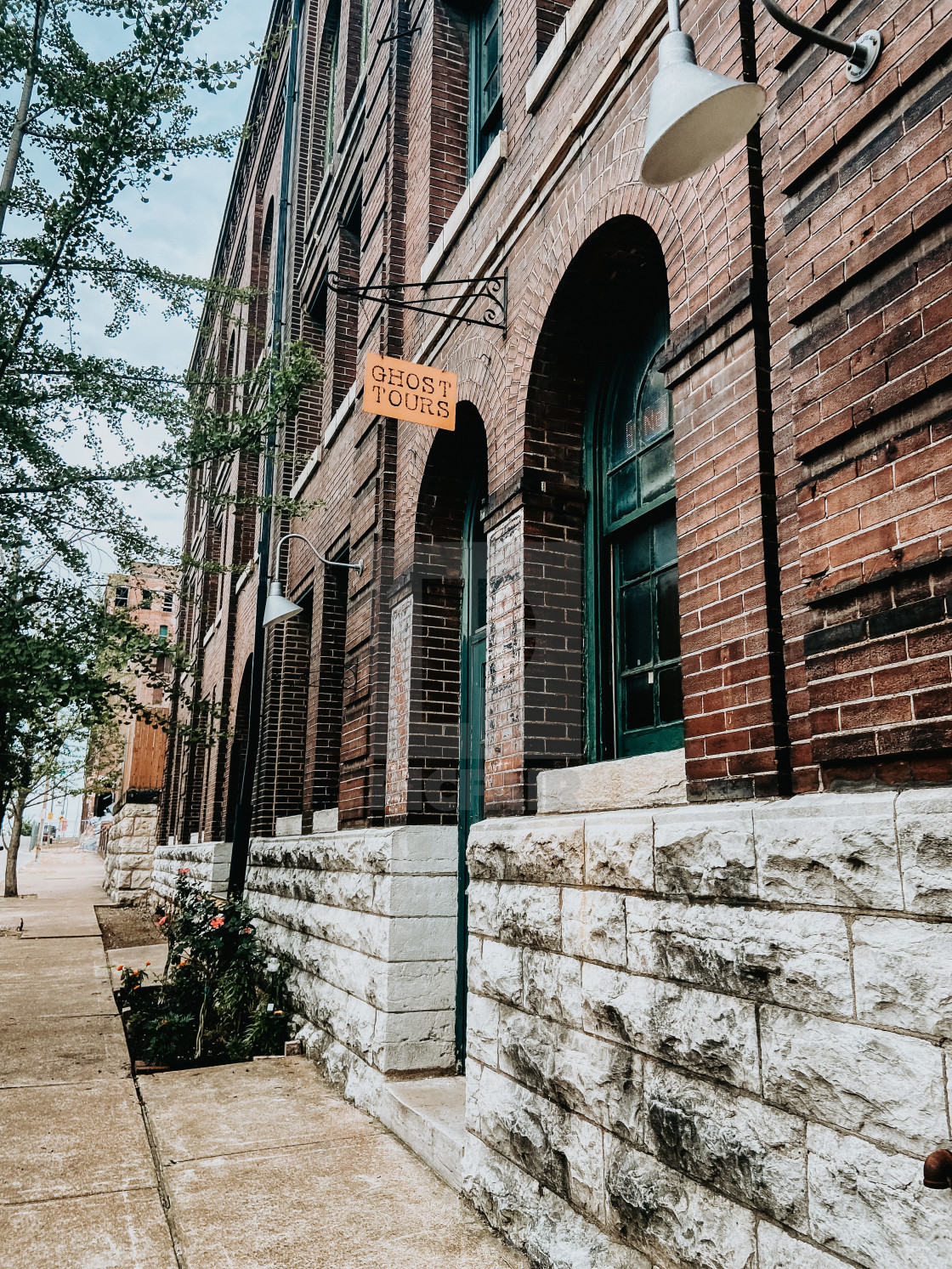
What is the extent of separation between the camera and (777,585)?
3.19 metres

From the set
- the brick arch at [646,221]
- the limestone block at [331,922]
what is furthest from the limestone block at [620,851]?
the limestone block at [331,922]

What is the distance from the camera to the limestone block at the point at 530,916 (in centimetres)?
407

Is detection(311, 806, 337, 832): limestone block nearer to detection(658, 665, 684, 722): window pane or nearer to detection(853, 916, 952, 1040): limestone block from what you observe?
detection(658, 665, 684, 722): window pane

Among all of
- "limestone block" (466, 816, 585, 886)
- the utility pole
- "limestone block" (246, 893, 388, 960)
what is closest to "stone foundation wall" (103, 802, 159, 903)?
"limestone block" (246, 893, 388, 960)

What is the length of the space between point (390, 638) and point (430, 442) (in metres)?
1.52

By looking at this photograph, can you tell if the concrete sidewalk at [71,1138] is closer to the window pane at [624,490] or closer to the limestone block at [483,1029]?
the limestone block at [483,1029]

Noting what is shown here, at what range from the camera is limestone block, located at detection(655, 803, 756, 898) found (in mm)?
2896

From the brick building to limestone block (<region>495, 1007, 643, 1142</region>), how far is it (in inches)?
0.8

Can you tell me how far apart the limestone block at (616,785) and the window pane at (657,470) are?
1.27 metres

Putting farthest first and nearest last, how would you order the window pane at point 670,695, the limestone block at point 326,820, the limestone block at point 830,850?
1. the limestone block at point 326,820
2. the window pane at point 670,695
3. the limestone block at point 830,850

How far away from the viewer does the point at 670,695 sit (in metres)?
4.30

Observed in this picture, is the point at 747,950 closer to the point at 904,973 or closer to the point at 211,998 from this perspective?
the point at 904,973

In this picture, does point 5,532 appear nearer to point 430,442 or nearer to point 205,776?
point 430,442

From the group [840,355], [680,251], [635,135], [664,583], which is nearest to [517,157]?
[635,135]
